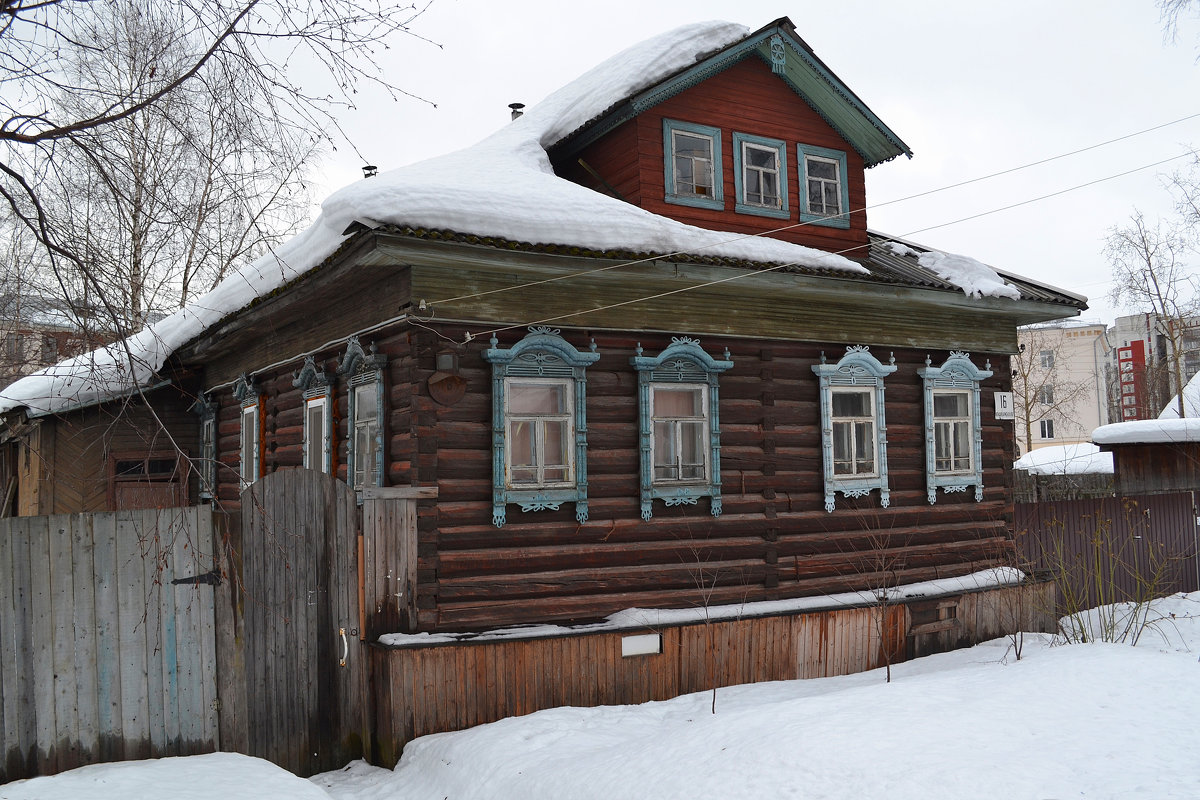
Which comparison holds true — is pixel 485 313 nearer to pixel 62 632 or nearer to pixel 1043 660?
pixel 62 632

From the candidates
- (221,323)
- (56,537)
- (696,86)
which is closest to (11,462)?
(221,323)

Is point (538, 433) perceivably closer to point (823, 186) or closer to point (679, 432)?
point (679, 432)

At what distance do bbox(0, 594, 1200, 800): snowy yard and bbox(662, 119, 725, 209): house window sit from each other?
577 cm

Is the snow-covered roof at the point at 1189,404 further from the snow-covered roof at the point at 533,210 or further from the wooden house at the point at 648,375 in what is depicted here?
the snow-covered roof at the point at 533,210

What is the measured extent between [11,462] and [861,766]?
53.4 ft

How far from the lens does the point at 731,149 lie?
11086 mm

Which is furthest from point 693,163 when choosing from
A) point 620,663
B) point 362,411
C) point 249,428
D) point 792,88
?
point 249,428

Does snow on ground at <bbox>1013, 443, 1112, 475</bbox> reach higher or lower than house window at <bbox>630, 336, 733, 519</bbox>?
lower

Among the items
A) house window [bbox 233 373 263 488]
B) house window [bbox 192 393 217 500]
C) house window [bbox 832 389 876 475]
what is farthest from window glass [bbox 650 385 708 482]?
house window [bbox 192 393 217 500]

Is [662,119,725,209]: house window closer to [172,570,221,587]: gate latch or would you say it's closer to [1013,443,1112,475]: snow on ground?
[172,570,221,587]: gate latch

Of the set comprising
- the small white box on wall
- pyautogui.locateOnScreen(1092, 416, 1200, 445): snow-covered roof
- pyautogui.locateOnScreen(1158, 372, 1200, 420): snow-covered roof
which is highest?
pyautogui.locateOnScreen(1158, 372, 1200, 420): snow-covered roof

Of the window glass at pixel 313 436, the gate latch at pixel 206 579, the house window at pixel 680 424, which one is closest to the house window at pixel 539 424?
the house window at pixel 680 424

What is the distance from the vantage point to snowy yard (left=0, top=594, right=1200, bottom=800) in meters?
5.34

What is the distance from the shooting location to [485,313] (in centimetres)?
855
